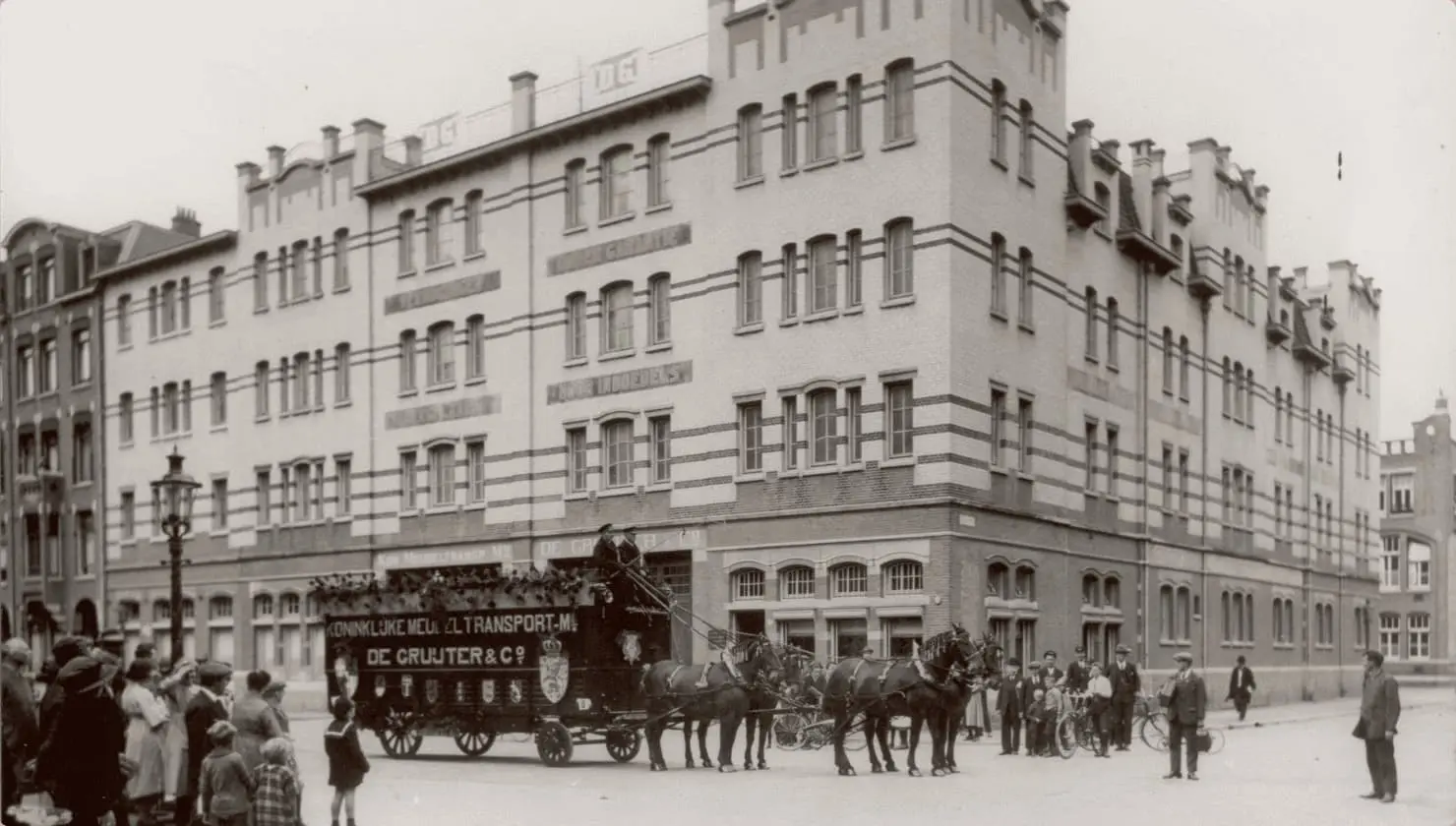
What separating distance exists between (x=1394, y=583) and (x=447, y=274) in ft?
75.6

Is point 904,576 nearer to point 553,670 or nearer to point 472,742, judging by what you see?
point 553,670

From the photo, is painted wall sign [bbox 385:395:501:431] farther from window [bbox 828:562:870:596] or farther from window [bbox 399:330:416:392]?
window [bbox 828:562:870:596]

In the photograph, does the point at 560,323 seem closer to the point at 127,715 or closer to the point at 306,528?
the point at 306,528

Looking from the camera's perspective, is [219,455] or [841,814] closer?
[841,814]

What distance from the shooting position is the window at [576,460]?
3044 centimetres

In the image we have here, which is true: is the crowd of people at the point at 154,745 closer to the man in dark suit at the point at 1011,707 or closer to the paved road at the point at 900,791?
the paved road at the point at 900,791

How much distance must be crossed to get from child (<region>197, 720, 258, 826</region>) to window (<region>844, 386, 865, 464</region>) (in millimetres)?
16849

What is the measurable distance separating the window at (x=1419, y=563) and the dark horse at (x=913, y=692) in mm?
16024

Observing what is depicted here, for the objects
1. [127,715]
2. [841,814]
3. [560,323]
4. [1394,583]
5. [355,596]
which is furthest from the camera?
[1394,583]

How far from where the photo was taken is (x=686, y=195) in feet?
96.0

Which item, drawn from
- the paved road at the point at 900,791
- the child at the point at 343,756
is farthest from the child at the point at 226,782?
the paved road at the point at 900,791

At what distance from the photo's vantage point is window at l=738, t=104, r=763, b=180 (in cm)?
2881

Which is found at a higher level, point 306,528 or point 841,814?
point 306,528

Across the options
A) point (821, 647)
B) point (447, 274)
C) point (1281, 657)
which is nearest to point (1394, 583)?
point (1281, 657)
